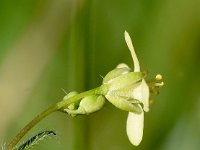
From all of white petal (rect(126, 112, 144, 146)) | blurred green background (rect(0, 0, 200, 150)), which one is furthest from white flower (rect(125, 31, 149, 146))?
blurred green background (rect(0, 0, 200, 150))

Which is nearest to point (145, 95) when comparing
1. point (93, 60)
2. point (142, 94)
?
point (142, 94)

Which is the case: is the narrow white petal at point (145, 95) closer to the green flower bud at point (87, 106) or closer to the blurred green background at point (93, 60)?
the green flower bud at point (87, 106)

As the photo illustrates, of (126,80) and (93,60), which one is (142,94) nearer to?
(126,80)

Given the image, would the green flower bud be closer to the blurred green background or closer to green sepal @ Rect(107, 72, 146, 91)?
green sepal @ Rect(107, 72, 146, 91)

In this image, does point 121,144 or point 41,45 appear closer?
point 121,144

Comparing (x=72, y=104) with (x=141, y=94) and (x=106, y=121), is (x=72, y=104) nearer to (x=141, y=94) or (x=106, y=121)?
(x=141, y=94)

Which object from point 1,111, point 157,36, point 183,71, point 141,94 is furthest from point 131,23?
point 141,94

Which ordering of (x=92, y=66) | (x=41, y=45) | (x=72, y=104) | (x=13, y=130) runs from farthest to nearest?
(x=41, y=45)
(x=92, y=66)
(x=13, y=130)
(x=72, y=104)
